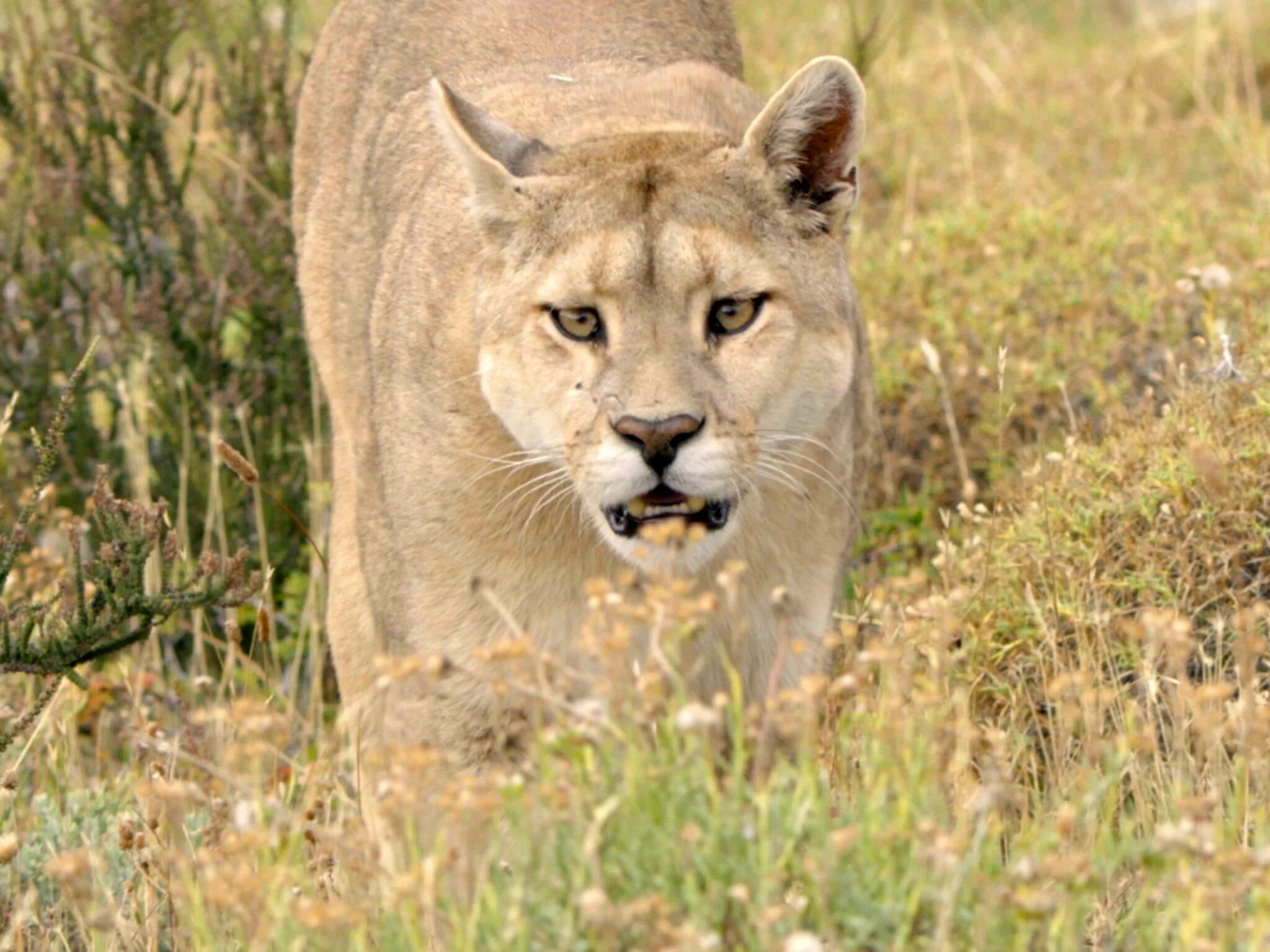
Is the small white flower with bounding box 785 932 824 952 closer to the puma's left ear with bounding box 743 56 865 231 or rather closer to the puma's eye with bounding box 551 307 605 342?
the puma's eye with bounding box 551 307 605 342

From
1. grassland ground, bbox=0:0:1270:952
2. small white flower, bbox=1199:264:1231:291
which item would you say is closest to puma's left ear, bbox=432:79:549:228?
grassland ground, bbox=0:0:1270:952

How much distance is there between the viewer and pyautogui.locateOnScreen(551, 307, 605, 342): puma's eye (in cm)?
399

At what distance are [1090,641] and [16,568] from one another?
127 inches

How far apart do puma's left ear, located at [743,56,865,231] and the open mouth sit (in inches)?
29.7

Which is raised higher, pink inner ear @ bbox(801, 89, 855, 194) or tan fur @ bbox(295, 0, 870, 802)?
pink inner ear @ bbox(801, 89, 855, 194)

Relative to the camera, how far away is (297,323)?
21.5ft

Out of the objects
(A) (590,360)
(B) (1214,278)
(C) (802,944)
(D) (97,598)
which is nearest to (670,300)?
(A) (590,360)

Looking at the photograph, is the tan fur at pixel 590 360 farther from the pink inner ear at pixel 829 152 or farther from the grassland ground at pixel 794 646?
the grassland ground at pixel 794 646

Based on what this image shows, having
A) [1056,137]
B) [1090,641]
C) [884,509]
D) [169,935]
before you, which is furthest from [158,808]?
[1056,137]

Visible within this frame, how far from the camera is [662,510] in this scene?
3826mm

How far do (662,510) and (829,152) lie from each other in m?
0.95

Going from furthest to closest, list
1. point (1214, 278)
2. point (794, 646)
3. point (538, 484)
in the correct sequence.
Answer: point (1214, 278) < point (538, 484) < point (794, 646)

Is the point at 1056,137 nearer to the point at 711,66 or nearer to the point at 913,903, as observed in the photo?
the point at 711,66

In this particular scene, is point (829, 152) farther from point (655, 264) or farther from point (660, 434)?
point (660, 434)
